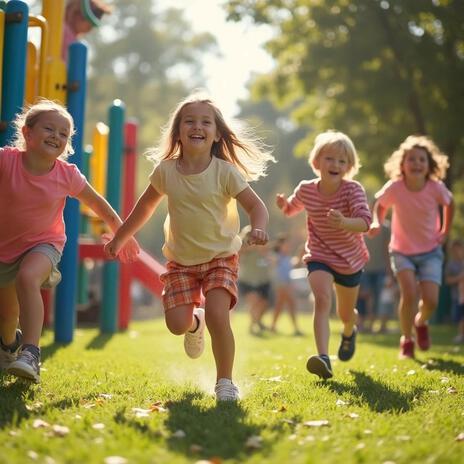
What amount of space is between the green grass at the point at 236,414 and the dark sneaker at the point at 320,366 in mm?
84

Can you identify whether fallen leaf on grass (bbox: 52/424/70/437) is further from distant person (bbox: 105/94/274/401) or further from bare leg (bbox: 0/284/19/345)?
bare leg (bbox: 0/284/19/345)

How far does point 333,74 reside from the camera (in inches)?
691

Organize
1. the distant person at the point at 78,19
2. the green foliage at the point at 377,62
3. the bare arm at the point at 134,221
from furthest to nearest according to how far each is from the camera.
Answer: the green foliage at the point at 377,62 → the distant person at the point at 78,19 → the bare arm at the point at 134,221

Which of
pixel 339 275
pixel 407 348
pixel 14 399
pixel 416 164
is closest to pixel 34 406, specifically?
pixel 14 399

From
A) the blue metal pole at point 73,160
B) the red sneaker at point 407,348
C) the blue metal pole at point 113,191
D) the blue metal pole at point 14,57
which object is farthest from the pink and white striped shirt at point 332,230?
the blue metal pole at point 113,191

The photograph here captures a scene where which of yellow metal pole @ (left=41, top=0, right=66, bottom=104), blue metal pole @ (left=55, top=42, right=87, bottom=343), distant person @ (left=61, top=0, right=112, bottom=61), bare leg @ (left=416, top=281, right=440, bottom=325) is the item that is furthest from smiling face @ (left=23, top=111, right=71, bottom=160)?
distant person @ (left=61, top=0, right=112, bottom=61)

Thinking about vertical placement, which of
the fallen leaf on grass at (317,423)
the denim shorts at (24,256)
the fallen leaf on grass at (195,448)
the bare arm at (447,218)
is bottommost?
the fallen leaf on grass at (195,448)

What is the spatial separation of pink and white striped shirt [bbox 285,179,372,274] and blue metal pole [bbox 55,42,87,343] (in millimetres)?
2779

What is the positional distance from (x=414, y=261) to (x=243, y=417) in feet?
13.0

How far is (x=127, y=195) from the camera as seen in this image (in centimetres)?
1274

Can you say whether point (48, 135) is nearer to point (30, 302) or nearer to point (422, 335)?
point (30, 302)

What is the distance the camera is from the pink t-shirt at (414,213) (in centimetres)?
747

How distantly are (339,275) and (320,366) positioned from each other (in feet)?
3.40

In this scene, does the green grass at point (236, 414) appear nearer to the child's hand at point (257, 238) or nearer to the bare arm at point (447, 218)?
the child's hand at point (257, 238)
